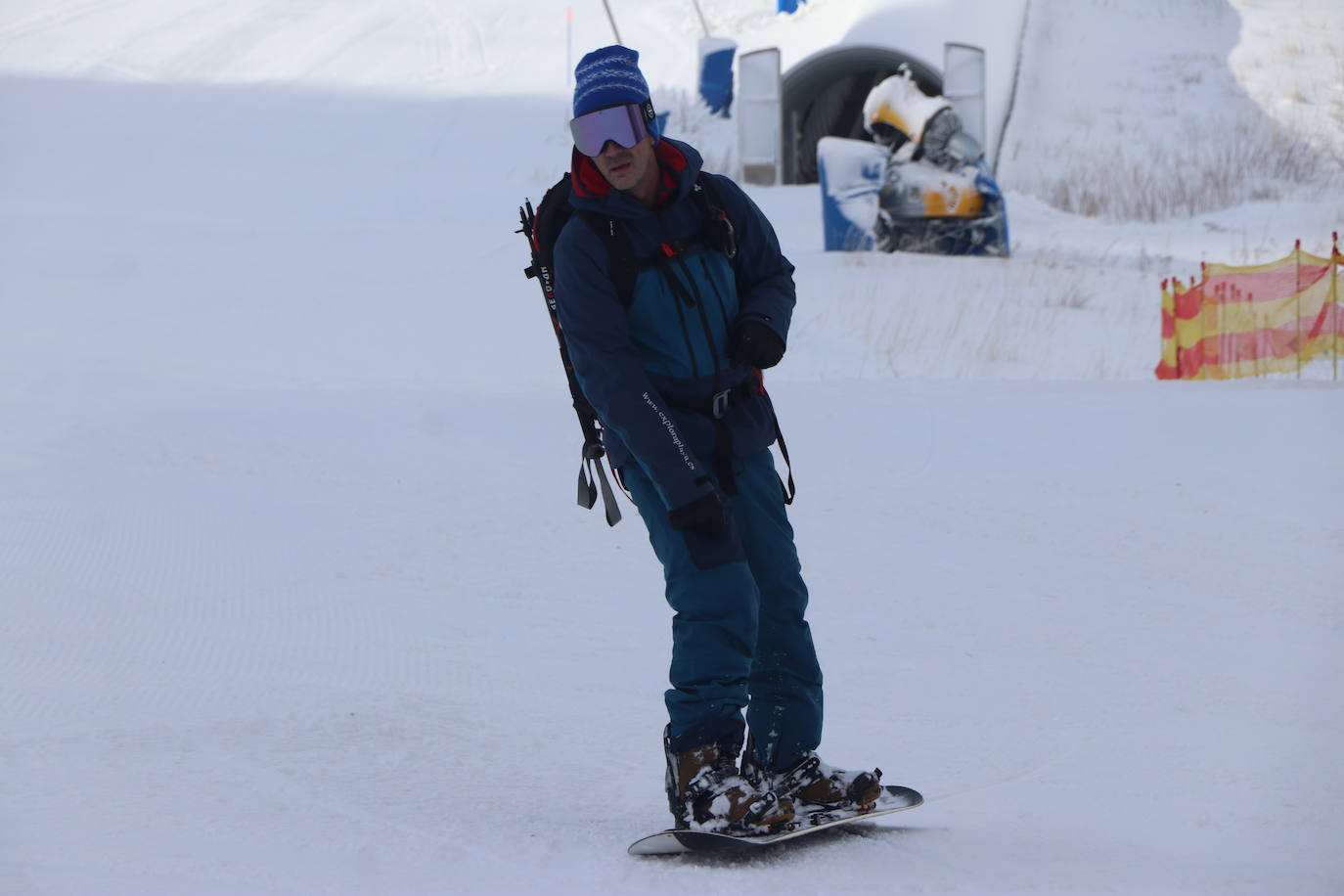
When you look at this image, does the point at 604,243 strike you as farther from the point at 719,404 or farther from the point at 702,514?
the point at 702,514

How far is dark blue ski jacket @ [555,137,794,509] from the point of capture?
3088 millimetres

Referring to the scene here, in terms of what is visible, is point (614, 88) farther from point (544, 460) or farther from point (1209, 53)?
point (1209, 53)

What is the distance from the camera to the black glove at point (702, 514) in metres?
3.05

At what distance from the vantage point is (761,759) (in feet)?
11.2

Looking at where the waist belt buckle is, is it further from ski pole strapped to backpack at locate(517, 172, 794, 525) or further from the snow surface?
the snow surface

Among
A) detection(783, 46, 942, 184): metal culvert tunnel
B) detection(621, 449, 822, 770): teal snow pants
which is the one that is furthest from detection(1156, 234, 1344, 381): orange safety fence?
detection(783, 46, 942, 184): metal culvert tunnel

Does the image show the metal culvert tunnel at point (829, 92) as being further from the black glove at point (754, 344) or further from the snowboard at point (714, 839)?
the snowboard at point (714, 839)

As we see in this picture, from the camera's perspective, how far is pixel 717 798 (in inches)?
122

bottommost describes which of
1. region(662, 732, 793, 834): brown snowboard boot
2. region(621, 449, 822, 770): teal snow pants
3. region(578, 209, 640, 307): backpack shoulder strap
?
region(662, 732, 793, 834): brown snowboard boot

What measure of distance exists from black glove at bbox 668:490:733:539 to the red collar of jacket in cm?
68

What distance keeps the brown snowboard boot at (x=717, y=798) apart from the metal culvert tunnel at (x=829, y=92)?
1823 cm

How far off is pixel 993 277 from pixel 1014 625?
870 centimetres

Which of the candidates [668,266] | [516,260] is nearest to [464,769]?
[668,266]

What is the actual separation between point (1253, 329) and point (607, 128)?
29.1 feet
